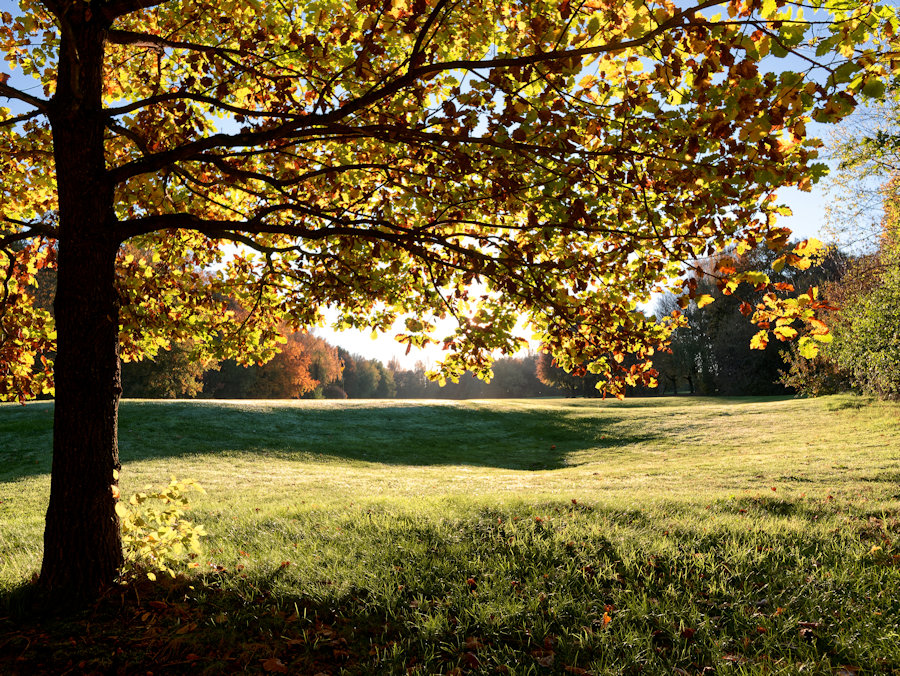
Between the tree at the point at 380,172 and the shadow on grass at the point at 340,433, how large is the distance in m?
13.2


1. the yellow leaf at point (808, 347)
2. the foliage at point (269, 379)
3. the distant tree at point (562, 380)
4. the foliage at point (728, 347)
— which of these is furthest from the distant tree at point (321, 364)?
the yellow leaf at point (808, 347)

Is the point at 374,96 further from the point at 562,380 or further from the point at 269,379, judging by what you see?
the point at 562,380

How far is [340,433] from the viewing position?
24.7 metres

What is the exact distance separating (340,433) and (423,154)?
21281mm

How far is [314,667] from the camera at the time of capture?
3.81 meters

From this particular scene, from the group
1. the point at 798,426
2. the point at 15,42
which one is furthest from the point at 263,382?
the point at 15,42

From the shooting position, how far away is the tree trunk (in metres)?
4.47

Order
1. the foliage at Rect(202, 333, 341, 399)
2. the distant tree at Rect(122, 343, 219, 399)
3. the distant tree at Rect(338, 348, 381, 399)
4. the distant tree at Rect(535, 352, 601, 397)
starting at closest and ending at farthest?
1. the distant tree at Rect(122, 343, 219, 399)
2. the foliage at Rect(202, 333, 341, 399)
3. the distant tree at Rect(535, 352, 601, 397)
4. the distant tree at Rect(338, 348, 381, 399)

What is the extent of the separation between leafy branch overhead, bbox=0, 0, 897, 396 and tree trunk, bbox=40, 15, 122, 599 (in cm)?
6

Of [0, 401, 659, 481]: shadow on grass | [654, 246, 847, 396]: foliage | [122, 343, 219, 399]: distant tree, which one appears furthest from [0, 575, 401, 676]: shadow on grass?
[654, 246, 847, 396]: foliage

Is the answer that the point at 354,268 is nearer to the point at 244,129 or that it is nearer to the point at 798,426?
the point at 244,129

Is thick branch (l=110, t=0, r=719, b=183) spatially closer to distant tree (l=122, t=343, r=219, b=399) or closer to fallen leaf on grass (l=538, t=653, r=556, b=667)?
fallen leaf on grass (l=538, t=653, r=556, b=667)

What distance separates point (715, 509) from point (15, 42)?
1057cm

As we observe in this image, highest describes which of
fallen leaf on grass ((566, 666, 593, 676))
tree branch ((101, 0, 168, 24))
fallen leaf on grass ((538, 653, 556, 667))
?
tree branch ((101, 0, 168, 24))
